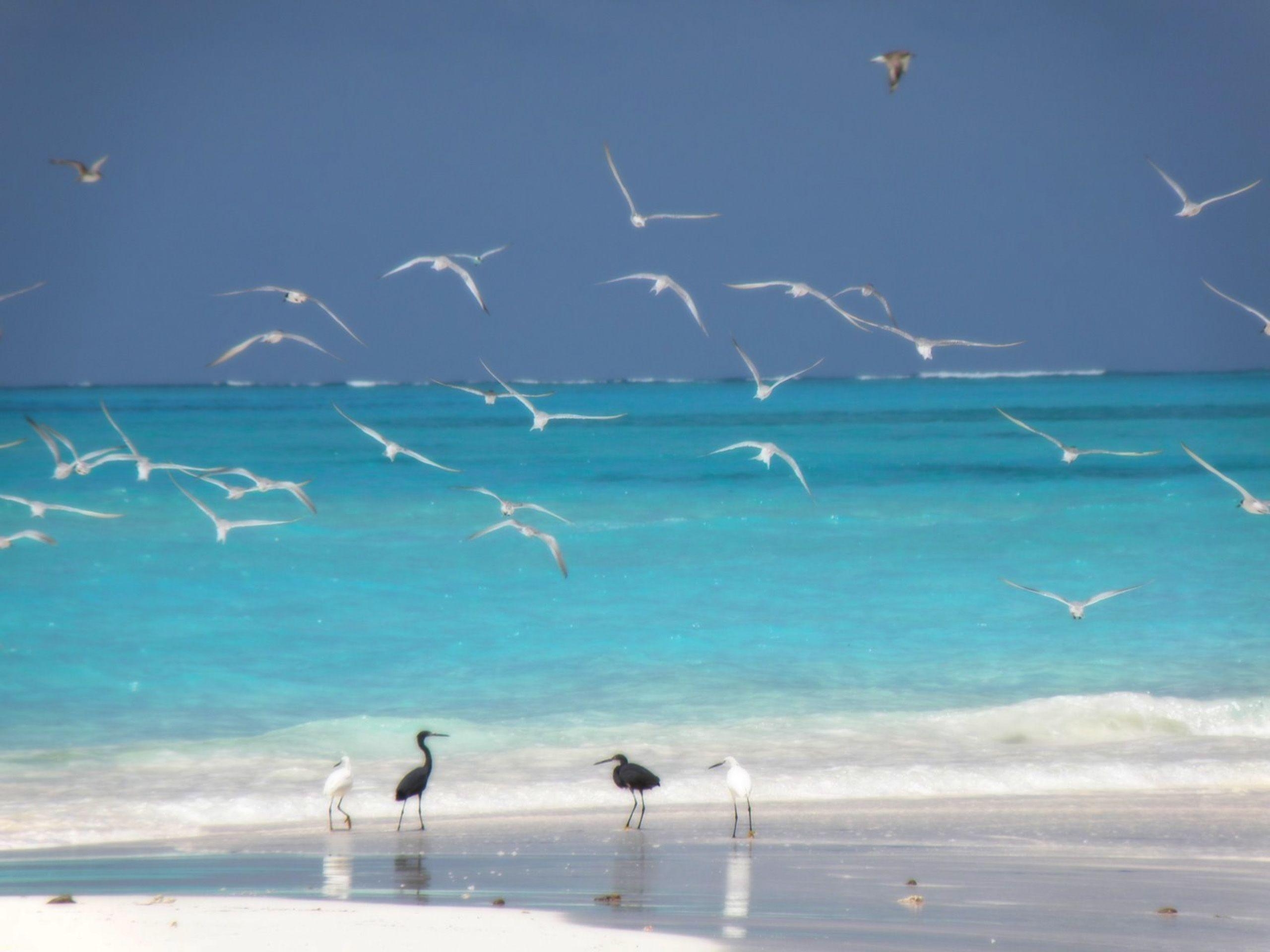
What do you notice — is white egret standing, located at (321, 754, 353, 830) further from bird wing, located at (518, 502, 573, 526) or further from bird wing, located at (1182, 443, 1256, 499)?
bird wing, located at (1182, 443, 1256, 499)

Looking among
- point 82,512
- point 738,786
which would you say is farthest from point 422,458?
point 738,786

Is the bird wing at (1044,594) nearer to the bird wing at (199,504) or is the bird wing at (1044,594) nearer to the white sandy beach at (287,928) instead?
the white sandy beach at (287,928)

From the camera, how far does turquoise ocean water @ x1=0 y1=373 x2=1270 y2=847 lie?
33.2 feet

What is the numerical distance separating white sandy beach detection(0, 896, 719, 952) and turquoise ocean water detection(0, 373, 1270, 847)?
2296 mm

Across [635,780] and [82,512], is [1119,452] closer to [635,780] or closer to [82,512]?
[82,512]

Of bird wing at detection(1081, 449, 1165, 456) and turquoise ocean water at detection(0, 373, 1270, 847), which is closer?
turquoise ocean water at detection(0, 373, 1270, 847)

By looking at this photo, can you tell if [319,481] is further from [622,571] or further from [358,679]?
[358,679]

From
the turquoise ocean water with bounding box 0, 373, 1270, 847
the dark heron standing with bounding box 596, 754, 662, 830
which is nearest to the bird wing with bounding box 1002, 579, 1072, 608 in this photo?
the turquoise ocean water with bounding box 0, 373, 1270, 847

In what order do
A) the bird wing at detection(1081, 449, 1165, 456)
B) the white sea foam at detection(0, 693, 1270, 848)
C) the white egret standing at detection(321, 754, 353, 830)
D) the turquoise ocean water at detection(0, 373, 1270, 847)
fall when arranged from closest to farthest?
the white egret standing at detection(321, 754, 353, 830) < the white sea foam at detection(0, 693, 1270, 848) < the turquoise ocean water at detection(0, 373, 1270, 847) < the bird wing at detection(1081, 449, 1165, 456)

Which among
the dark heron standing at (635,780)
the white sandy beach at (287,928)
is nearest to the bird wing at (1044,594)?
the dark heron standing at (635,780)

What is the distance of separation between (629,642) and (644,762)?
5702 millimetres

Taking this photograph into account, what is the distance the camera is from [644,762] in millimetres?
10742

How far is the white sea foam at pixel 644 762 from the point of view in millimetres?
9180

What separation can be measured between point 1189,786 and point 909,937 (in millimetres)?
4386
